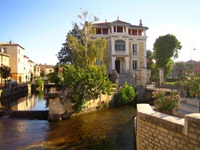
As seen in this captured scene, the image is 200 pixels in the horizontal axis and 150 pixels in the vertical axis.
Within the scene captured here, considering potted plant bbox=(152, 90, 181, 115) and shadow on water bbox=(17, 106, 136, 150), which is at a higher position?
potted plant bbox=(152, 90, 181, 115)

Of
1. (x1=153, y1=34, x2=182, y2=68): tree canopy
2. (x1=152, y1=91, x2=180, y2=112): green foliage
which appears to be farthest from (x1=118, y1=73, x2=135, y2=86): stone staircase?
(x1=152, y1=91, x2=180, y2=112): green foliage

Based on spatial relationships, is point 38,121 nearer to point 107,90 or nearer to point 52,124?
point 52,124

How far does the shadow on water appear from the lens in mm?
11344

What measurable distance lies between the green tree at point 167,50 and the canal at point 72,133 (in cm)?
2165

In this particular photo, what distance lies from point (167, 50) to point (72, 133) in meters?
28.8

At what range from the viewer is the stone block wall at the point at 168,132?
5.05 m

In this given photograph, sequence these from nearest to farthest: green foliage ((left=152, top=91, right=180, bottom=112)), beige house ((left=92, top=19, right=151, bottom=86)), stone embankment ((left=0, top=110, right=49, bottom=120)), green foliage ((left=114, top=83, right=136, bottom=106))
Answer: green foliage ((left=152, top=91, right=180, bottom=112))
stone embankment ((left=0, top=110, right=49, bottom=120))
green foliage ((left=114, top=83, right=136, bottom=106))
beige house ((left=92, top=19, right=151, bottom=86))

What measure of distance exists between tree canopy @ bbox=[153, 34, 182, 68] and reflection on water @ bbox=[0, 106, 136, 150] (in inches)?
855

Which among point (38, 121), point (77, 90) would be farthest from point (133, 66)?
point (38, 121)

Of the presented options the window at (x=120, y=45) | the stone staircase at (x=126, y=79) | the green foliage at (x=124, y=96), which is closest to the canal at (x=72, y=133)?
the green foliage at (x=124, y=96)

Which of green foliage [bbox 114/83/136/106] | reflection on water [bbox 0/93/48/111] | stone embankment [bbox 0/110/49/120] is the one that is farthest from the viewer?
reflection on water [bbox 0/93/48/111]

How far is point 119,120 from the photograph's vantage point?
17047 mm

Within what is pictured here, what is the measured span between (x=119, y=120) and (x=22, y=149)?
8.50 m

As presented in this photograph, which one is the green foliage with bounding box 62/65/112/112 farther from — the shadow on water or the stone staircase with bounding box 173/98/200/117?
the stone staircase with bounding box 173/98/200/117
